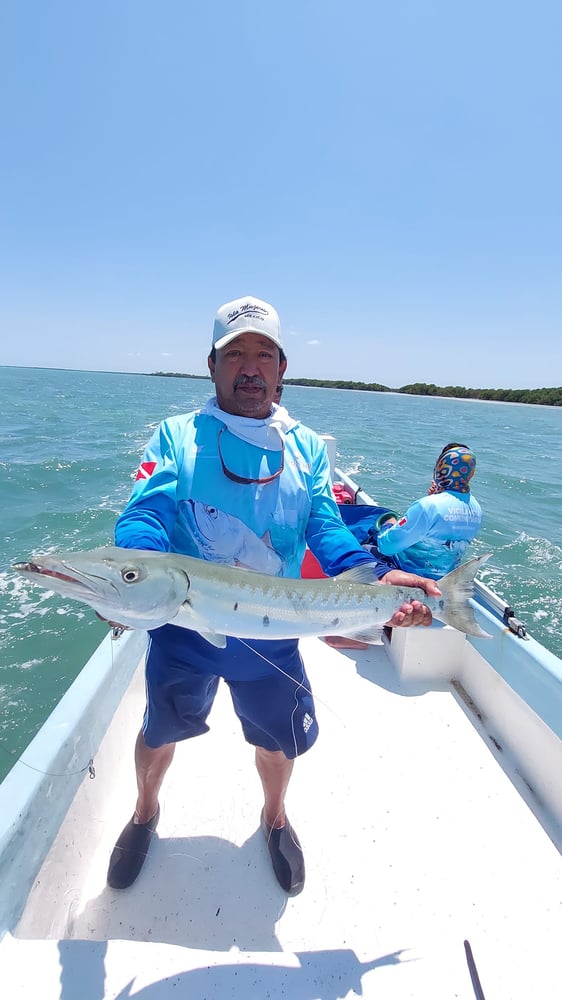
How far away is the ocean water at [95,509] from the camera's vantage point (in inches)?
227

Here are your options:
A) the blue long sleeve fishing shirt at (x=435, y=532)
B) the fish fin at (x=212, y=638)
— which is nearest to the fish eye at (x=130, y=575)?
the fish fin at (x=212, y=638)

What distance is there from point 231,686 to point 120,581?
953mm

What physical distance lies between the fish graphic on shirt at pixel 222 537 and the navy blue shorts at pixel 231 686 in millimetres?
390

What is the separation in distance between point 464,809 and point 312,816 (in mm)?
965

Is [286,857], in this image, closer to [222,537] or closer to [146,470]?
[222,537]

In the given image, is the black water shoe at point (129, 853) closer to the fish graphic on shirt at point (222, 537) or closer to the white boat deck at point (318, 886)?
the white boat deck at point (318, 886)

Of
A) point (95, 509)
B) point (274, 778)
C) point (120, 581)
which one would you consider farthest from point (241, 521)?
point (95, 509)

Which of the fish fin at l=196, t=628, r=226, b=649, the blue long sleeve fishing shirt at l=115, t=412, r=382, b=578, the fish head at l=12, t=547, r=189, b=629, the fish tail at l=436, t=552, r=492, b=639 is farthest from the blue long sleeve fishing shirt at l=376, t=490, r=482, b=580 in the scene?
the fish head at l=12, t=547, r=189, b=629

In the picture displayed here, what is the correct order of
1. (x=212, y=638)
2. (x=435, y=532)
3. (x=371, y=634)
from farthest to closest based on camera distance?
(x=435, y=532), (x=371, y=634), (x=212, y=638)

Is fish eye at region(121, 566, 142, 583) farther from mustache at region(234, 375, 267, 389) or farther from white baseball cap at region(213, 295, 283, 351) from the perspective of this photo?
white baseball cap at region(213, 295, 283, 351)

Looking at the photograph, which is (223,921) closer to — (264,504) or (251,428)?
(264,504)

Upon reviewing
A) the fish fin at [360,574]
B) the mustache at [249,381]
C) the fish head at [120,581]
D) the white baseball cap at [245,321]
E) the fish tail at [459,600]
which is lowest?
the fish tail at [459,600]

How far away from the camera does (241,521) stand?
2.12m

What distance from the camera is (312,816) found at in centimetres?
288
